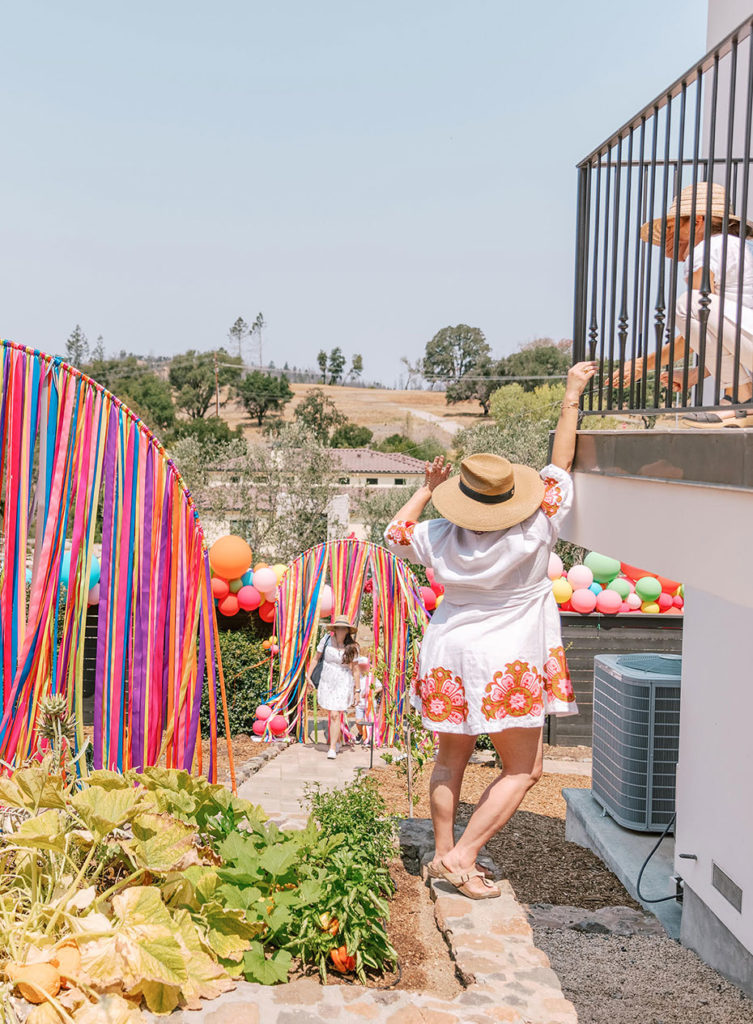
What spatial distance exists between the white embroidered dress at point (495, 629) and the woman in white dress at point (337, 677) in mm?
5721

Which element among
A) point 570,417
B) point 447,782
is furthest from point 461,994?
point 570,417

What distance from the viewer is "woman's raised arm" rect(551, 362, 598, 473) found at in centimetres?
340

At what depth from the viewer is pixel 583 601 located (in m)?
9.41

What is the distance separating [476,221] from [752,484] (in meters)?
76.0

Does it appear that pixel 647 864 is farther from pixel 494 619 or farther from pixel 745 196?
pixel 745 196

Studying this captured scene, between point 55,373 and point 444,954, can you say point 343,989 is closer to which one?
point 444,954

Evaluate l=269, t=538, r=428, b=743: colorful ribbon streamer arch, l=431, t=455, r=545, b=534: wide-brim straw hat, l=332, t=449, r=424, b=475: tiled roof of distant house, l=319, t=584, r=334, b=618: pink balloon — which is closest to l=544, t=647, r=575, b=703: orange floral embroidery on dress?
Answer: l=431, t=455, r=545, b=534: wide-brim straw hat

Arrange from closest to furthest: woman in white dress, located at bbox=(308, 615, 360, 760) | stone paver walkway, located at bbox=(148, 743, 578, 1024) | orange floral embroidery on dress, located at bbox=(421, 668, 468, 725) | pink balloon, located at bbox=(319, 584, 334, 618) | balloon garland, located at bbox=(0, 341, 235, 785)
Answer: stone paver walkway, located at bbox=(148, 743, 578, 1024) < balloon garland, located at bbox=(0, 341, 235, 785) < orange floral embroidery on dress, located at bbox=(421, 668, 468, 725) < woman in white dress, located at bbox=(308, 615, 360, 760) < pink balloon, located at bbox=(319, 584, 334, 618)

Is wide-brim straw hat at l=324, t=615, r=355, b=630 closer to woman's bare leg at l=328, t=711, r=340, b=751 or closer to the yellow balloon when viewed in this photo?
woman's bare leg at l=328, t=711, r=340, b=751

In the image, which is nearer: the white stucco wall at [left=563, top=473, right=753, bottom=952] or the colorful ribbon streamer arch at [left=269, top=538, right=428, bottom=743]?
the white stucco wall at [left=563, top=473, right=753, bottom=952]

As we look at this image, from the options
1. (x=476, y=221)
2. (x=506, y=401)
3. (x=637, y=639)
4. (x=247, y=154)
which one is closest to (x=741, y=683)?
(x=637, y=639)

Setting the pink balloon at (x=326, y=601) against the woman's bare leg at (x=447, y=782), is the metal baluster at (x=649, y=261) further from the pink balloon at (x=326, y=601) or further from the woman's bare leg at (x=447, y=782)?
the pink balloon at (x=326, y=601)

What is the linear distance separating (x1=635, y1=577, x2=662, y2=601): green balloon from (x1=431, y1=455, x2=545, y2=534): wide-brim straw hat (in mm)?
6535

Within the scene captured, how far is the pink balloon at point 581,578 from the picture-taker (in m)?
9.77
